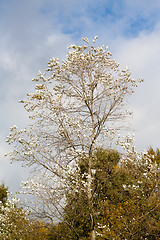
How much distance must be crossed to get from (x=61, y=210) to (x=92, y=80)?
190 inches

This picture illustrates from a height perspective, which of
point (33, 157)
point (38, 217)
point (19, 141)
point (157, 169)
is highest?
point (19, 141)

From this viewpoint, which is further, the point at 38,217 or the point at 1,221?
the point at 1,221

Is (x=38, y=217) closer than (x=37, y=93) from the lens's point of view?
Yes

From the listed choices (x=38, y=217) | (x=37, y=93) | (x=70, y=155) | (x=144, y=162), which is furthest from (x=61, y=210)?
(x=37, y=93)

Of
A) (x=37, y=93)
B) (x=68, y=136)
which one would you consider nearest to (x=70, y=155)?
(x=68, y=136)

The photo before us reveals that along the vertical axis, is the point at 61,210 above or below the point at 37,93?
below

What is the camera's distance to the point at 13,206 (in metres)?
12.3

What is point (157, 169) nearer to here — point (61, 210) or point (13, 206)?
point (61, 210)

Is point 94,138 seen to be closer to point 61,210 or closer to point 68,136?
point 68,136

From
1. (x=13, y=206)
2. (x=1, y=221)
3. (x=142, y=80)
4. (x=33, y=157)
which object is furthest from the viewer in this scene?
(x=1, y=221)

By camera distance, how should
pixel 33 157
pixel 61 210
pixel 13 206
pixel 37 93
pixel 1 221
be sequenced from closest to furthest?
pixel 61 210 → pixel 33 157 → pixel 37 93 → pixel 13 206 → pixel 1 221

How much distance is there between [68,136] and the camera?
9773 millimetres

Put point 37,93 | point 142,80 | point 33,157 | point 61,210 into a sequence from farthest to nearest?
point 142,80 → point 37,93 → point 33,157 → point 61,210

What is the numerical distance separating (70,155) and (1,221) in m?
6.27
